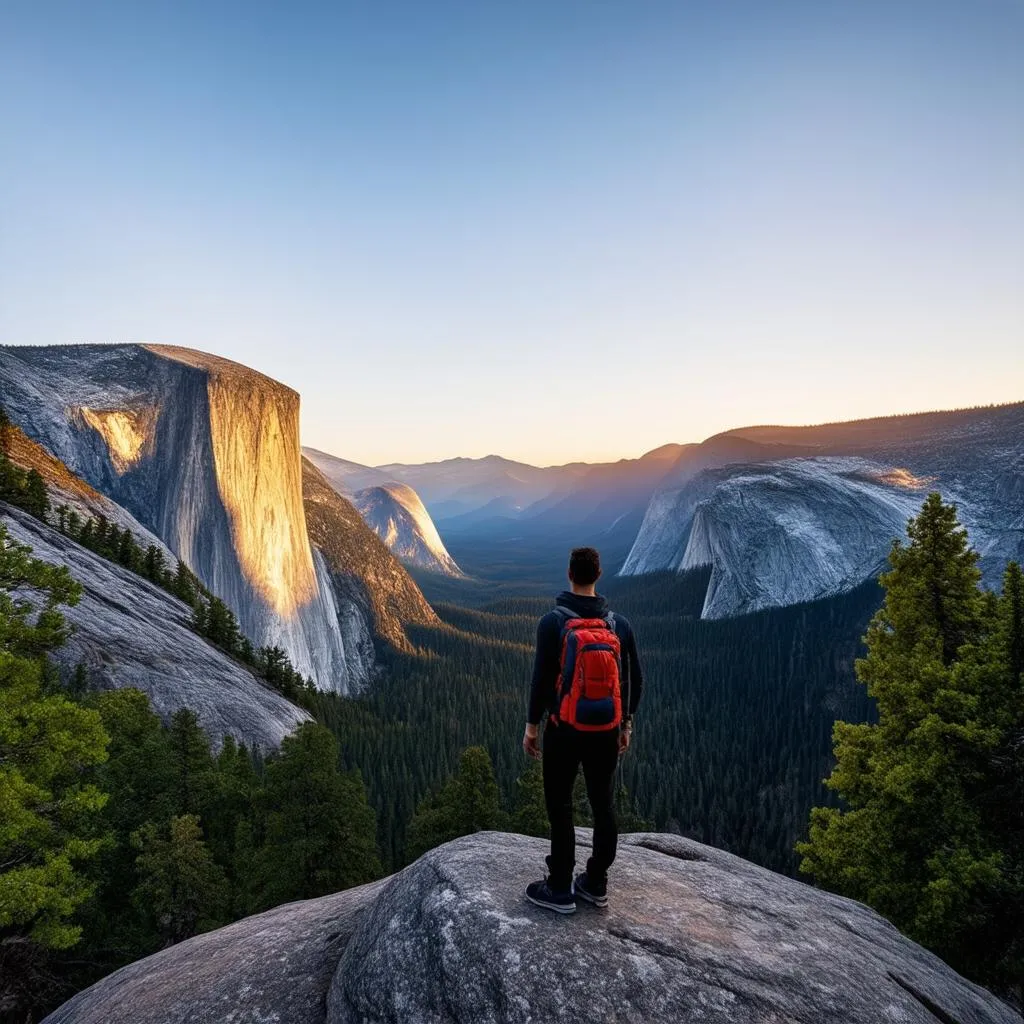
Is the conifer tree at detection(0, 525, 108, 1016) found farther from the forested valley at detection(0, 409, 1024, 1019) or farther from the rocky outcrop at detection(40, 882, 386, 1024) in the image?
the rocky outcrop at detection(40, 882, 386, 1024)

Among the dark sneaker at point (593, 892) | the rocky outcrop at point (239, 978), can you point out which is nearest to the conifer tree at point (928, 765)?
the dark sneaker at point (593, 892)

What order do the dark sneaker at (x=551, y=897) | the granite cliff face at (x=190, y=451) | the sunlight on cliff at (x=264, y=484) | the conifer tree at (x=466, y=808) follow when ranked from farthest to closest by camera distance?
the sunlight on cliff at (x=264, y=484)
the granite cliff face at (x=190, y=451)
the conifer tree at (x=466, y=808)
the dark sneaker at (x=551, y=897)

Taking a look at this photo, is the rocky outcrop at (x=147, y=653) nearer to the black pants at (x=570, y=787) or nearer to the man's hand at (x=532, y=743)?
the man's hand at (x=532, y=743)

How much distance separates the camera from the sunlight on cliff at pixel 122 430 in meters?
57.0

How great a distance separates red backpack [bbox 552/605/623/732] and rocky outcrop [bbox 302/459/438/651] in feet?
288

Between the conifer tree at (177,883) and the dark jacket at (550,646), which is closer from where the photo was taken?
the dark jacket at (550,646)

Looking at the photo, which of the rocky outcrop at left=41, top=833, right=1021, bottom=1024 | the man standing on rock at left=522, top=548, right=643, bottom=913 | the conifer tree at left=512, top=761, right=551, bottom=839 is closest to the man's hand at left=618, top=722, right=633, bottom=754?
the man standing on rock at left=522, top=548, right=643, bottom=913

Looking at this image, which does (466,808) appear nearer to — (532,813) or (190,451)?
(532,813)

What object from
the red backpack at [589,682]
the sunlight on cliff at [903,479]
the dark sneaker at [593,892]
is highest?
the sunlight on cliff at [903,479]

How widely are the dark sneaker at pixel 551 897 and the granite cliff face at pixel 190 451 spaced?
61.1 m

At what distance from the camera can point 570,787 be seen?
5.85 m

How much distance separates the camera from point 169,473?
5953cm

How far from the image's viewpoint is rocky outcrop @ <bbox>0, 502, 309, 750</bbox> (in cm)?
2712

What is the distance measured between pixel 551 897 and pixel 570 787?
1091 mm
